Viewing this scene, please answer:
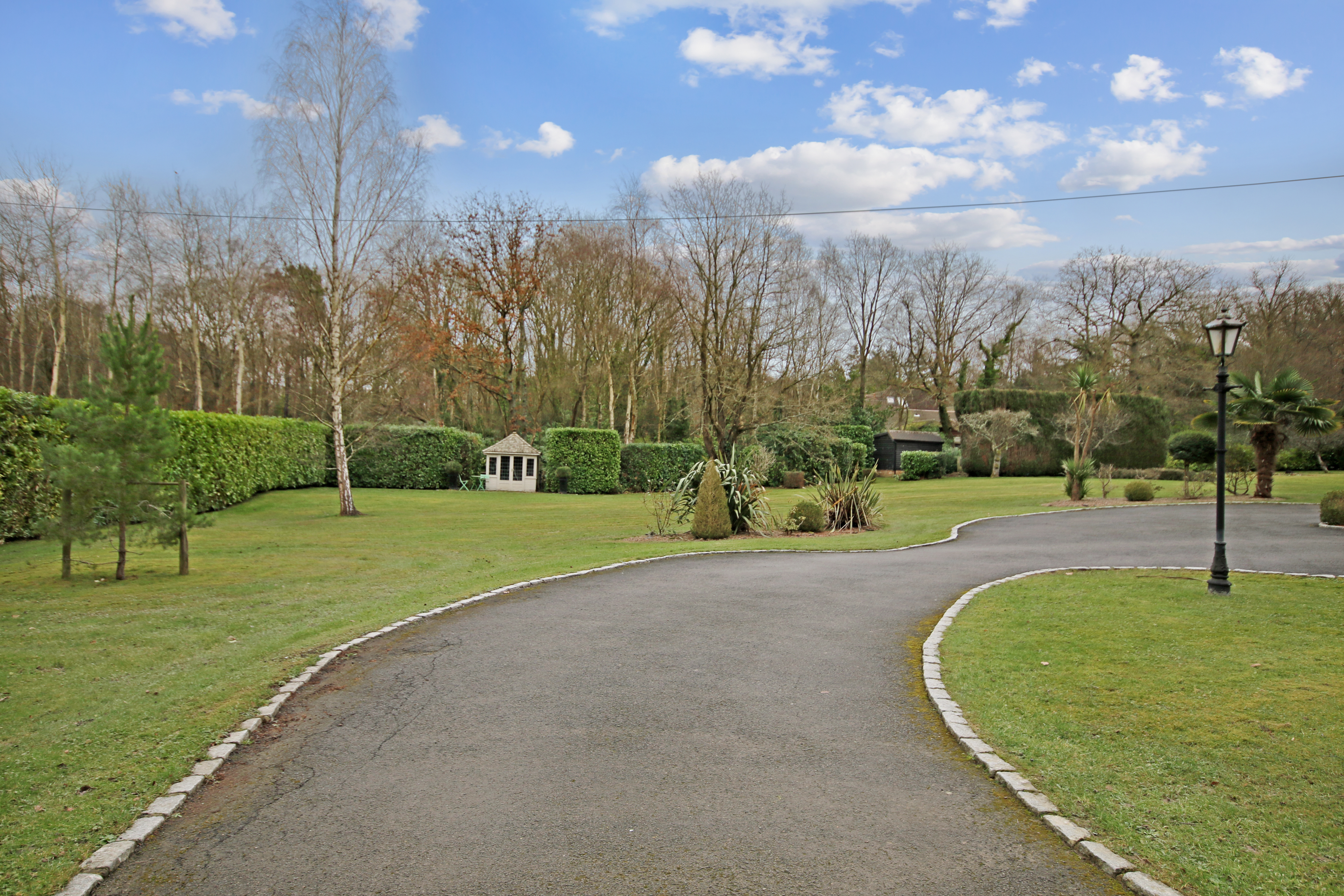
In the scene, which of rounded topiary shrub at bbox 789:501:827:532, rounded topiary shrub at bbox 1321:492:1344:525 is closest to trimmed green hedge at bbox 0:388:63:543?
rounded topiary shrub at bbox 789:501:827:532

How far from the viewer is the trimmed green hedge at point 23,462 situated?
12.1 meters

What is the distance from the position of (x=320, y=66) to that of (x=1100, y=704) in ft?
75.5

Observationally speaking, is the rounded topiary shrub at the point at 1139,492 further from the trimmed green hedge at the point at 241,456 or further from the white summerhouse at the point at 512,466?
the trimmed green hedge at the point at 241,456

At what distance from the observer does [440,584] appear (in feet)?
33.2

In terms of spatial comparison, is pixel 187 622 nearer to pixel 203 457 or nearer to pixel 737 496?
pixel 737 496

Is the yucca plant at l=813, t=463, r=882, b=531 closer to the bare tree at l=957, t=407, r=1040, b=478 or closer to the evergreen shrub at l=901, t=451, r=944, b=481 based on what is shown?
the evergreen shrub at l=901, t=451, r=944, b=481

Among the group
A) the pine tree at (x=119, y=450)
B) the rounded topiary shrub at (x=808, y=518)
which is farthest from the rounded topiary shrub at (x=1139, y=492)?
the pine tree at (x=119, y=450)

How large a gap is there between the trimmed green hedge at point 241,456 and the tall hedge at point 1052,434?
30037 mm

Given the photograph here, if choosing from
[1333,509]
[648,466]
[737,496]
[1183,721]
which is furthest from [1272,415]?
[648,466]

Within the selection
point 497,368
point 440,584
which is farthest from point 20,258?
point 440,584

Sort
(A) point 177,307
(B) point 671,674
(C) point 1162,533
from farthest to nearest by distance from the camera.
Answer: (A) point 177,307 → (C) point 1162,533 → (B) point 671,674

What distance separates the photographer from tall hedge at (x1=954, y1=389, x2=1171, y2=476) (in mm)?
38156

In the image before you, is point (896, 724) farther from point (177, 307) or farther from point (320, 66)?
point (177, 307)

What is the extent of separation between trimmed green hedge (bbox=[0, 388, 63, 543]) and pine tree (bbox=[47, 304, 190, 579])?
3209 mm
